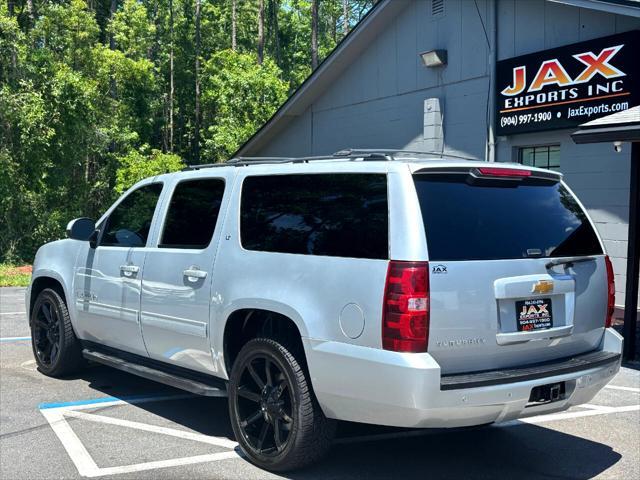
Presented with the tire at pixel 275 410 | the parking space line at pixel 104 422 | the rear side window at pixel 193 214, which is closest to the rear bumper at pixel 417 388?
the tire at pixel 275 410

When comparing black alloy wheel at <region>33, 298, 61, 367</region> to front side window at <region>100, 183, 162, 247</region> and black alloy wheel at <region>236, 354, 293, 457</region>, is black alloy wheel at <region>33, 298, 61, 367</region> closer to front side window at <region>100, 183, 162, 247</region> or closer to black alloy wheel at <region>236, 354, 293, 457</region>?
front side window at <region>100, 183, 162, 247</region>

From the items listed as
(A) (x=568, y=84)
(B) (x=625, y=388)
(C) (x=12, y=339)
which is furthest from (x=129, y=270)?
(A) (x=568, y=84)

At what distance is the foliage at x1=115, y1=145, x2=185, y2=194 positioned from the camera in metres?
30.6

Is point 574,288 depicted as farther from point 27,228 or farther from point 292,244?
point 27,228

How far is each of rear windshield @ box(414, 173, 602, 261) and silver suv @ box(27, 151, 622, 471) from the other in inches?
0.4

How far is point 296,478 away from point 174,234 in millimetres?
2161

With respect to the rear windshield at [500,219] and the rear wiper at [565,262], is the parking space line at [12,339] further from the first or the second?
the rear wiper at [565,262]

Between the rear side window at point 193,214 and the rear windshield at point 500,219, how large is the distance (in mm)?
1820

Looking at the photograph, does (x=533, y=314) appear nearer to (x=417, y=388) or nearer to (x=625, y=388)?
(x=417, y=388)

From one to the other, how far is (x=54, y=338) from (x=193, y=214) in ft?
8.05

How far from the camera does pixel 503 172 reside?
4.48 meters

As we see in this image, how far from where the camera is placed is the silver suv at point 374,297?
3949mm

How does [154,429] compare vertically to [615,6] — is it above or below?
below

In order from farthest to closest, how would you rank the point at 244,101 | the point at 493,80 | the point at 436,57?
the point at 244,101 → the point at 436,57 → the point at 493,80
